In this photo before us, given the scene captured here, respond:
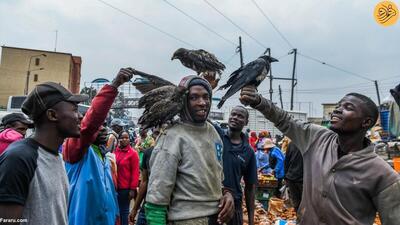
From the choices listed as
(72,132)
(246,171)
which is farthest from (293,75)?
(72,132)

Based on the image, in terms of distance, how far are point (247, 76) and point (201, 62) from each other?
622mm

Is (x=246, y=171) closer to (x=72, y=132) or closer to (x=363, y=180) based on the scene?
(x=363, y=180)

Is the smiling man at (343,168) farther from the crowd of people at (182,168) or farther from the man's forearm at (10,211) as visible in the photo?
the man's forearm at (10,211)

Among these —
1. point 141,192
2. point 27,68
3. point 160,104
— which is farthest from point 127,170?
point 27,68

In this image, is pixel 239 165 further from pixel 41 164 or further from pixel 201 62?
→ pixel 41 164

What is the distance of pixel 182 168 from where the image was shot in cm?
247

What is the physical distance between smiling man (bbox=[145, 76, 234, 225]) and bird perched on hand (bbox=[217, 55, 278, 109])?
234 millimetres

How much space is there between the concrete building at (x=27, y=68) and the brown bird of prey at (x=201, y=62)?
45050mm

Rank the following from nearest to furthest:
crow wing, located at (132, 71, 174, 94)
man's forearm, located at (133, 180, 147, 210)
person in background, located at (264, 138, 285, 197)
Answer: crow wing, located at (132, 71, 174, 94), man's forearm, located at (133, 180, 147, 210), person in background, located at (264, 138, 285, 197)

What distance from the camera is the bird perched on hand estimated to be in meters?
2.72

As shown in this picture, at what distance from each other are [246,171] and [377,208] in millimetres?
1851

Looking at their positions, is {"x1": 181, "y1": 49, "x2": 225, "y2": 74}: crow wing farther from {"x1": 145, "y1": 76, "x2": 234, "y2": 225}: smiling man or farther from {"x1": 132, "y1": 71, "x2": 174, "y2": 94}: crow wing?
{"x1": 145, "y1": 76, "x2": 234, "y2": 225}: smiling man

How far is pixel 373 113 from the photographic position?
8.31 ft

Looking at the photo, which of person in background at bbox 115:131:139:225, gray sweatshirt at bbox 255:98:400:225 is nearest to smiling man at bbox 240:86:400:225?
gray sweatshirt at bbox 255:98:400:225
